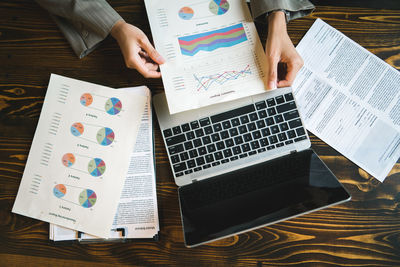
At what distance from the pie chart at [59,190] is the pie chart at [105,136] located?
16 cm

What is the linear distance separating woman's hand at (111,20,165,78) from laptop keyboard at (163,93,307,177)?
7.5 inches

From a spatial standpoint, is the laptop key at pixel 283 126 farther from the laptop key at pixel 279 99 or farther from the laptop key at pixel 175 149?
the laptop key at pixel 175 149

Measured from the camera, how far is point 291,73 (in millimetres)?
737

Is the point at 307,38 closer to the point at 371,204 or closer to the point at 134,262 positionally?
the point at 371,204

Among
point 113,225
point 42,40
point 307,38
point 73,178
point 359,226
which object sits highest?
point 42,40

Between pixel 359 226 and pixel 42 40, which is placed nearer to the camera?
pixel 359 226

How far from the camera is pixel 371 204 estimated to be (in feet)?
2.43

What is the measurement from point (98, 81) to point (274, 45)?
51cm

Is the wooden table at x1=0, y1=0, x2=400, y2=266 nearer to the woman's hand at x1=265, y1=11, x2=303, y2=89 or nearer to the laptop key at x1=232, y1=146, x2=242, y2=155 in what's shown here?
the woman's hand at x1=265, y1=11, x2=303, y2=89

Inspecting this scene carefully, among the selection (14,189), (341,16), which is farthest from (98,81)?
(341,16)

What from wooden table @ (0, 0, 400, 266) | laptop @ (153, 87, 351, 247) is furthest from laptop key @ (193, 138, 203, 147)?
wooden table @ (0, 0, 400, 266)

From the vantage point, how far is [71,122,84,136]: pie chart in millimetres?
779

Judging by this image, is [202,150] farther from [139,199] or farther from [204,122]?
[139,199]

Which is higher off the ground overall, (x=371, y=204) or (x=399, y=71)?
(x=399, y=71)
